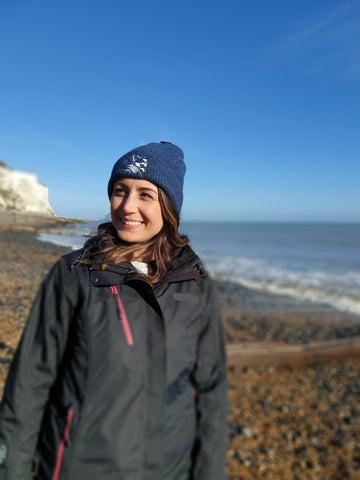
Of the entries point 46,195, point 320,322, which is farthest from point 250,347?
point 46,195

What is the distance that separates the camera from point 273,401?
4980mm

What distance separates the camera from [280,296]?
1240 cm

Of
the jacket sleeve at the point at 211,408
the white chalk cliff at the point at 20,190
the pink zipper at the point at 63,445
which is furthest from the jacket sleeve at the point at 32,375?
the jacket sleeve at the point at 211,408

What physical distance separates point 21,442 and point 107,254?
1.04 m

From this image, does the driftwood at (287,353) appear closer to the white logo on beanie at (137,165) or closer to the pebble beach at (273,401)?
the pebble beach at (273,401)

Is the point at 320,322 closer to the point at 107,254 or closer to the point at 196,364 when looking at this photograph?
the point at 196,364

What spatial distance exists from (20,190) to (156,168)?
0.46 m

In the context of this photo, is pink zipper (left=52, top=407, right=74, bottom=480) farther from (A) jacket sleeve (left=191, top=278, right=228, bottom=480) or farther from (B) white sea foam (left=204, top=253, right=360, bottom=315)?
(B) white sea foam (left=204, top=253, right=360, bottom=315)

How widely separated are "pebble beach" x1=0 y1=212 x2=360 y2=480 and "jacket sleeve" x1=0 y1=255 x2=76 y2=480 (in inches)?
10.6

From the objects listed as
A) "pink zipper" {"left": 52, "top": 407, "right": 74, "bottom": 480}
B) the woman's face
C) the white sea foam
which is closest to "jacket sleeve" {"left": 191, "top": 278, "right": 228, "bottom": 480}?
"pink zipper" {"left": 52, "top": 407, "right": 74, "bottom": 480}

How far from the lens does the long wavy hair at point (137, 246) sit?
1.30 metres

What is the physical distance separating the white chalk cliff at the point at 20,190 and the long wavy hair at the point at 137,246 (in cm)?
25

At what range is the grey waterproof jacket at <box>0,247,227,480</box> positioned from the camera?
58.9 inches

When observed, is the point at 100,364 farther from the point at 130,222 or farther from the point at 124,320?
the point at 130,222
